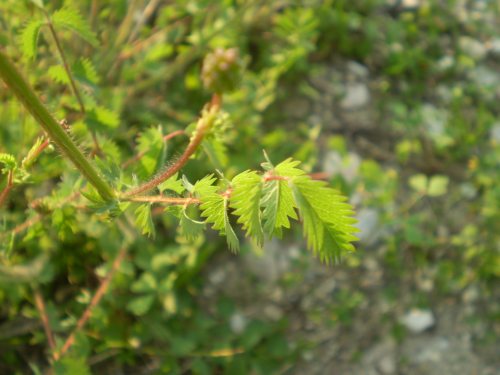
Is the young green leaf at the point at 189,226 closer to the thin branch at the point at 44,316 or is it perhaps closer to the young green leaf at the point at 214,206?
the young green leaf at the point at 214,206

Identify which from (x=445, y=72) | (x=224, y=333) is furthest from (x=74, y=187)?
(x=445, y=72)

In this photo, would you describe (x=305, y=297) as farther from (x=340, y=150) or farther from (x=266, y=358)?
(x=340, y=150)

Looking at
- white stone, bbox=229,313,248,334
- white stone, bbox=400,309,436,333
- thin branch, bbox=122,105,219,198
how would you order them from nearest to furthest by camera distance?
thin branch, bbox=122,105,219,198, white stone, bbox=229,313,248,334, white stone, bbox=400,309,436,333

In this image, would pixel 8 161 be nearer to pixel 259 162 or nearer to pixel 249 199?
pixel 249 199

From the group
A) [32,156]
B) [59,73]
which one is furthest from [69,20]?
[32,156]

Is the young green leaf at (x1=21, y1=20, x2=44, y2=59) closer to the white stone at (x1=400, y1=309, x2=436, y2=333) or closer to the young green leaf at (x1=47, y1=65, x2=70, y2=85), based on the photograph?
the young green leaf at (x1=47, y1=65, x2=70, y2=85)

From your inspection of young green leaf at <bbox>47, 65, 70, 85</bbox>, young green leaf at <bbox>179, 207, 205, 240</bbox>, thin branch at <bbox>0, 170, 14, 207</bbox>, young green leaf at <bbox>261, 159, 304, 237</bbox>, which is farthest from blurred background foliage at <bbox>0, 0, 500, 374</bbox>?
young green leaf at <bbox>261, 159, 304, 237</bbox>

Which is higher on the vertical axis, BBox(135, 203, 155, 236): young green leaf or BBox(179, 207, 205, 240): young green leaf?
BBox(135, 203, 155, 236): young green leaf
